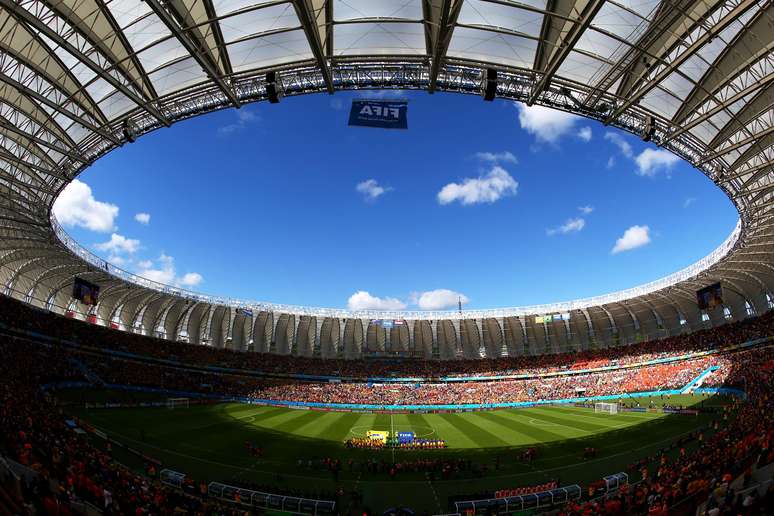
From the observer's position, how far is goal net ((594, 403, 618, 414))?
4791cm

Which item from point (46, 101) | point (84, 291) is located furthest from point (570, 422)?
point (84, 291)

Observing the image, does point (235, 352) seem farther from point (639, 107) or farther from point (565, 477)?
point (639, 107)

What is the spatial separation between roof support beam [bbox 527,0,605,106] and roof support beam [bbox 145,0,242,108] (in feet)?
45.7

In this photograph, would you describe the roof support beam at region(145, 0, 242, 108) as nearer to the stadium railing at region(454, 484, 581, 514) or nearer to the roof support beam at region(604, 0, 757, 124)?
the roof support beam at region(604, 0, 757, 124)

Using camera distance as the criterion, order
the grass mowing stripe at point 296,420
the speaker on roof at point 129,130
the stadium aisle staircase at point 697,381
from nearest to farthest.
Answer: the speaker on roof at point 129,130 < the grass mowing stripe at point 296,420 < the stadium aisle staircase at point 697,381

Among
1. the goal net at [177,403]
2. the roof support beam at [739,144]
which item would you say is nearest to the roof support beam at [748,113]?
the roof support beam at [739,144]

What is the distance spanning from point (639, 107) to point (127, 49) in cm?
2524

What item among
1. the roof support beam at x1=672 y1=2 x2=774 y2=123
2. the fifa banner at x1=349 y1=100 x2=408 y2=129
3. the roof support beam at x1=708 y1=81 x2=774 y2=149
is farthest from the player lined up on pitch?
the roof support beam at x1=708 y1=81 x2=774 y2=149

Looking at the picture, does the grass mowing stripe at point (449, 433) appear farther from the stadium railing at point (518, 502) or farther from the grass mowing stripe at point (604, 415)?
the grass mowing stripe at point (604, 415)

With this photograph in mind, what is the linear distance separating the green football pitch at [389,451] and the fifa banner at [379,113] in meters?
17.7

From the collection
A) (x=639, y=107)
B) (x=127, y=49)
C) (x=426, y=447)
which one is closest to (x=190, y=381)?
(x=426, y=447)

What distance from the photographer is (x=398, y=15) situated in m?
18.4

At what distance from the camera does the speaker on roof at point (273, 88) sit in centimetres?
2015

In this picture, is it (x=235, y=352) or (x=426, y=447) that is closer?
(x=426, y=447)
